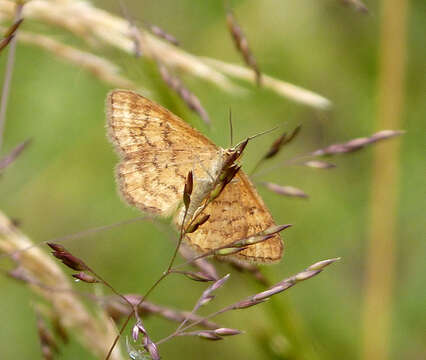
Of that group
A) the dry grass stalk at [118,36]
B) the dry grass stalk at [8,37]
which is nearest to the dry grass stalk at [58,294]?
the dry grass stalk at [8,37]

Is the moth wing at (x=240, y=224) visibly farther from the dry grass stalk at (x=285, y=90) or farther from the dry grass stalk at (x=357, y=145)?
the dry grass stalk at (x=285, y=90)

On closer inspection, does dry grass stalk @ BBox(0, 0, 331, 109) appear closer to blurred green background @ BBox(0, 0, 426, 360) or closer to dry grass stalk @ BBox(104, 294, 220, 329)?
dry grass stalk @ BBox(104, 294, 220, 329)

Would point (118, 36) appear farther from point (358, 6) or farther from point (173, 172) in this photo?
point (358, 6)

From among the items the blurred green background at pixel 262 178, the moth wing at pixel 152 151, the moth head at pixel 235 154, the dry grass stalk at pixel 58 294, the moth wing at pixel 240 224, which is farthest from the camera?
the blurred green background at pixel 262 178

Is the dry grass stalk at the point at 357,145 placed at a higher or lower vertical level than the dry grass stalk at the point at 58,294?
higher

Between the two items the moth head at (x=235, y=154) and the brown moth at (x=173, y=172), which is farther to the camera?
the brown moth at (x=173, y=172)

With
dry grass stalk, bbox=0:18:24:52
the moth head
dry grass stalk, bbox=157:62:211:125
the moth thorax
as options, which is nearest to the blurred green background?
dry grass stalk, bbox=157:62:211:125

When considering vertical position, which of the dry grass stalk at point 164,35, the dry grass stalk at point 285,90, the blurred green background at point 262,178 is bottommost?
the blurred green background at point 262,178

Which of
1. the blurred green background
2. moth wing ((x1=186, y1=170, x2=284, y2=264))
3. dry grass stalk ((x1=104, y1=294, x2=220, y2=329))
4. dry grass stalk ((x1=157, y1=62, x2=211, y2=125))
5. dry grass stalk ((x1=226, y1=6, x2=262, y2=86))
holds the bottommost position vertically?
the blurred green background
